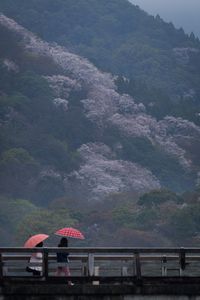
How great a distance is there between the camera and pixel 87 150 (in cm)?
15362

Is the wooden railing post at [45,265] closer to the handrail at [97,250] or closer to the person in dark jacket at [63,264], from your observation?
the handrail at [97,250]

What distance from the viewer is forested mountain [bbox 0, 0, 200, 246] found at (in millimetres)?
104688

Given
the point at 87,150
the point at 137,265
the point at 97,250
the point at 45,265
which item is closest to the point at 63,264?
the point at 45,265

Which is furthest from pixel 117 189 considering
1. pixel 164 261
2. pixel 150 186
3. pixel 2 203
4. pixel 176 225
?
pixel 164 261

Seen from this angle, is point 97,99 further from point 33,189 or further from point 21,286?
point 21,286

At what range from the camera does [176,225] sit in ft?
327

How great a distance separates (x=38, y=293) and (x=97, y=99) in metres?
153

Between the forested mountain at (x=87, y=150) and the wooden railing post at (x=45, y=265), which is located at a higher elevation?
the forested mountain at (x=87, y=150)

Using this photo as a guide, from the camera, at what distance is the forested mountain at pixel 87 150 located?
10469 centimetres

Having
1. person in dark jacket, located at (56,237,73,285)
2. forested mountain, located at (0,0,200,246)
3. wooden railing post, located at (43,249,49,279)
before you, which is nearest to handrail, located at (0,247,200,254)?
wooden railing post, located at (43,249,49,279)

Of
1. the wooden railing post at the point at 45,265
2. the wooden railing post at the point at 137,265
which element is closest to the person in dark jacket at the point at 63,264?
the wooden railing post at the point at 45,265

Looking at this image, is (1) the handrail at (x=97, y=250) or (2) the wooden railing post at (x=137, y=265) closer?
(1) the handrail at (x=97, y=250)

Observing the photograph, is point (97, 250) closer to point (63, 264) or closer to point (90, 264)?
point (90, 264)

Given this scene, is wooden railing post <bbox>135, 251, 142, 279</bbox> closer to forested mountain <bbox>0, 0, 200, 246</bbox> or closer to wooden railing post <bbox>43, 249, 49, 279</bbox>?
wooden railing post <bbox>43, 249, 49, 279</bbox>
